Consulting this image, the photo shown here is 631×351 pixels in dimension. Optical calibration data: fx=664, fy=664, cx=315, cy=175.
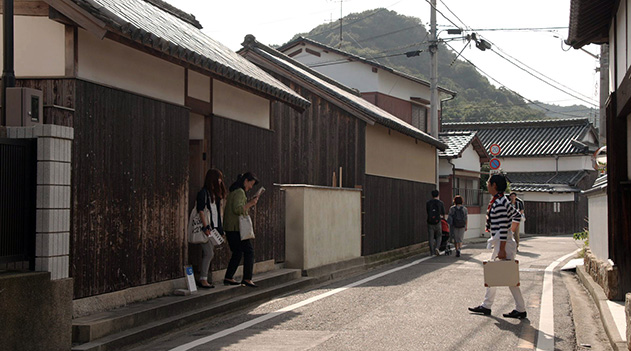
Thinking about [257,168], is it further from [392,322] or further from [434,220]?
[434,220]

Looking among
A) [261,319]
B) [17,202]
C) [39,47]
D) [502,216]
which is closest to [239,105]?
[261,319]

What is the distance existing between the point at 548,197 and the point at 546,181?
3.30m

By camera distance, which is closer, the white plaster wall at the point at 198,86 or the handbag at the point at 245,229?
the white plaster wall at the point at 198,86

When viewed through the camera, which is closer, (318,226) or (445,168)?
(318,226)

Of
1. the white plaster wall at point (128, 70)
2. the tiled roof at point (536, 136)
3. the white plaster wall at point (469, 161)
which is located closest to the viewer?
the white plaster wall at point (128, 70)

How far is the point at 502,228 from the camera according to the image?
9305mm

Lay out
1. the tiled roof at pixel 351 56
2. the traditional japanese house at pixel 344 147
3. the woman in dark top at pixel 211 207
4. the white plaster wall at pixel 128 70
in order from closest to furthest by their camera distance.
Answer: the white plaster wall at pixel 128 70 → the woman in dark top at pixel 211 207 → the traditional japanese house at pixel 344 147 → the tiled roof at pixel 351 56

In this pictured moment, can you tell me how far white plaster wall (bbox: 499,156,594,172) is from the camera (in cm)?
4562

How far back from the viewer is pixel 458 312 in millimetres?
9578

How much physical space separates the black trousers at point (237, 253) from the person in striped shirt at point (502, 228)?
3.65 meters

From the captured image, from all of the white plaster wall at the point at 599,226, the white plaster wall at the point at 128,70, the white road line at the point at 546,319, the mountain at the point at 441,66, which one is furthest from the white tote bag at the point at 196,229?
the mountain at the point at 441,66

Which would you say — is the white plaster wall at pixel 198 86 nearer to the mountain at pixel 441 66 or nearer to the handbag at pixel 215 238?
the handbag at pixel 215 238

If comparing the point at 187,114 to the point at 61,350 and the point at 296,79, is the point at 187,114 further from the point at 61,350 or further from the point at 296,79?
the point at 296,79

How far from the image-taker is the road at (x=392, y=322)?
294 inches
